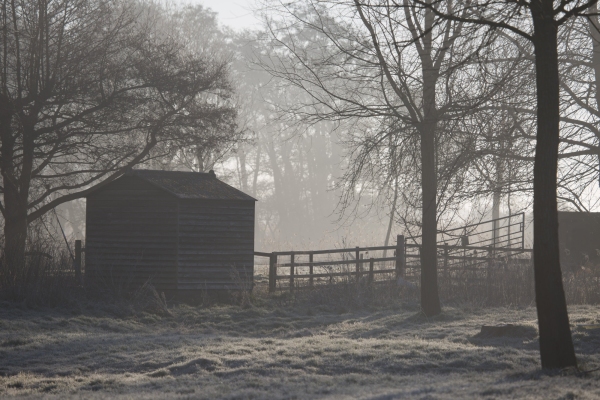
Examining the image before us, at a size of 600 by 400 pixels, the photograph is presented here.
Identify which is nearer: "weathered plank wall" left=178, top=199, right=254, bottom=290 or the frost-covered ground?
the frost-covered ground

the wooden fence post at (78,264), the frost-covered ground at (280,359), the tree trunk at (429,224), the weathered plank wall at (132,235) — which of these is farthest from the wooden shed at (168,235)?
the tree trunk at (429,224)

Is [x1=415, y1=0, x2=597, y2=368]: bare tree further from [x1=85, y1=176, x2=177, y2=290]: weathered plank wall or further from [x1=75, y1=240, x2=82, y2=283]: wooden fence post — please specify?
[x1=75, y1=240, x2=82, y2=283]: wooden fence post

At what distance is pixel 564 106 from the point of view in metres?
17.6

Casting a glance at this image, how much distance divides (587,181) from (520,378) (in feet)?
37.1

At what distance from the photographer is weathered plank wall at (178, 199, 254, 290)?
61.5 feet

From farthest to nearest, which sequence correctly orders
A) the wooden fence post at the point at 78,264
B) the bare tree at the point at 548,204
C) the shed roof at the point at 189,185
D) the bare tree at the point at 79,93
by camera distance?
the bare tree at the point at 79,93, the shed roof at the point at 189,185, the wooden fence post at the point at 78,264, the bare tree at the point at 548,204

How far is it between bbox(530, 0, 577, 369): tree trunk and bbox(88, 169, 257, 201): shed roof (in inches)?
469

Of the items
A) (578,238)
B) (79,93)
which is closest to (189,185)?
(79,93)

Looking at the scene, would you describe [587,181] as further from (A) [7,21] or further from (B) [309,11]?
(A) [7,21]

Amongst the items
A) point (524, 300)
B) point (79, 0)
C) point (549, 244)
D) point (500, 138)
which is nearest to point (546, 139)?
point (549, 244)

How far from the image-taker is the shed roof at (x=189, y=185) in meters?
19.0

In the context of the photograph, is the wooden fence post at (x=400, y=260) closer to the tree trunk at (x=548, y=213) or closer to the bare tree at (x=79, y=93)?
the bare tree at (x=79, y=93)

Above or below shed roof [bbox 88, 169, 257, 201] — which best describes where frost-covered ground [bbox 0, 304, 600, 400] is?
below

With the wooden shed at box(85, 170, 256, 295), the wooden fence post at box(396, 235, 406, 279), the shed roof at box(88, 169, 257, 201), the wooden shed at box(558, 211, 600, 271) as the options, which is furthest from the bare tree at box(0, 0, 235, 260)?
the wooden shed at box(558, 211, 600, 271)
